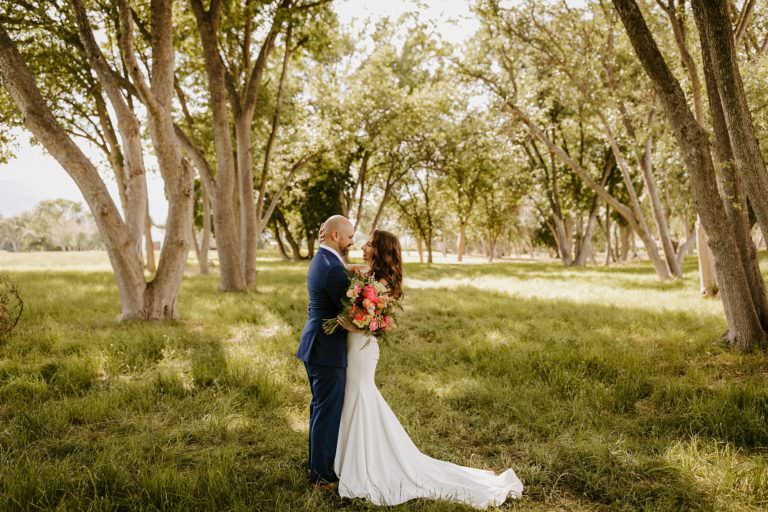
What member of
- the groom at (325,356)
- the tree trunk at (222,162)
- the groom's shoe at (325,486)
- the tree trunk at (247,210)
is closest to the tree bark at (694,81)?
the groom at (325,356)

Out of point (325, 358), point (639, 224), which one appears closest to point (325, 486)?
point (325, 358)

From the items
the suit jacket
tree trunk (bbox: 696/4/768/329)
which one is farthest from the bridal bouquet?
tree trunk (bbox: 696/4/768/329)

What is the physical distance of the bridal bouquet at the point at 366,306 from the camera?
340cm

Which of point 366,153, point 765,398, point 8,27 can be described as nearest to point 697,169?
point 765,398

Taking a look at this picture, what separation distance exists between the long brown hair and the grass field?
1.82 meters

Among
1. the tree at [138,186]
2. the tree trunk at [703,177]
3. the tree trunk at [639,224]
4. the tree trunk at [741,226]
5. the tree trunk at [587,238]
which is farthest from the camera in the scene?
the tree trunk at [587,238]

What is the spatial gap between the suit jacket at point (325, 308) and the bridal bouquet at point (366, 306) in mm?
110

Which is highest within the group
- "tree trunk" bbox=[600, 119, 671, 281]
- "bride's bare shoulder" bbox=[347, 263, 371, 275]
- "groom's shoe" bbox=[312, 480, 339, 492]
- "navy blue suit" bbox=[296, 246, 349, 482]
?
"tree trunk" bbox=[600, 119, 671, 281]

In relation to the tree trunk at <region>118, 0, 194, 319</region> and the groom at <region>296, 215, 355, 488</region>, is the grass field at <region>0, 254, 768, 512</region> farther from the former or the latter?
the tree trunk at <region>118, 0, 194, 319</region>

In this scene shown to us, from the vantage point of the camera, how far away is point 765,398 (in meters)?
5.01

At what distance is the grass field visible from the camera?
3613 mm

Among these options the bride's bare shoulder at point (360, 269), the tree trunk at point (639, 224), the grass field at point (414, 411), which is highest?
the tree trunk at point (639, 224)

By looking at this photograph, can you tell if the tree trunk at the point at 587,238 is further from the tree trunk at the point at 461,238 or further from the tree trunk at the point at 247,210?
the tree trunk at the point at 247,210

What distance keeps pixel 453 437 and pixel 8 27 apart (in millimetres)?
13349
